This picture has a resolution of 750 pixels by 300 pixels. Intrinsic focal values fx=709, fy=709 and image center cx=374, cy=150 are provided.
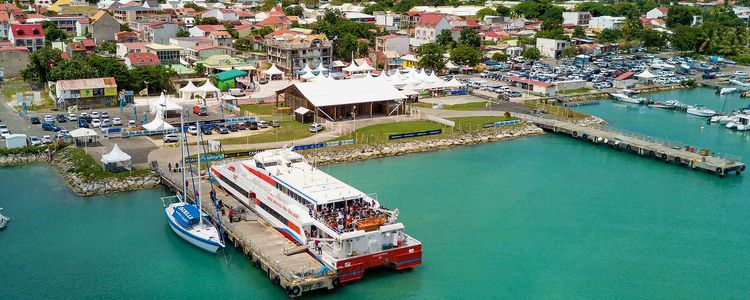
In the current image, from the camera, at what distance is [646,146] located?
45.1 meters

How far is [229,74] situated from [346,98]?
16.4 metres

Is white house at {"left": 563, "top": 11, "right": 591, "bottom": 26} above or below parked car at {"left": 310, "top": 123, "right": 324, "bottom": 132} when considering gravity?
above

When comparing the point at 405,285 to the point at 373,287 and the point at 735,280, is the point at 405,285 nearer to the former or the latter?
the point at 373,287

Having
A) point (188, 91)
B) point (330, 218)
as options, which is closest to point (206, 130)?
point (188, 91)

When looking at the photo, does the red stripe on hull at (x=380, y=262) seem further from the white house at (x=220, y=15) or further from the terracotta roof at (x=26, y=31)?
the white house at (x=220, y=15)

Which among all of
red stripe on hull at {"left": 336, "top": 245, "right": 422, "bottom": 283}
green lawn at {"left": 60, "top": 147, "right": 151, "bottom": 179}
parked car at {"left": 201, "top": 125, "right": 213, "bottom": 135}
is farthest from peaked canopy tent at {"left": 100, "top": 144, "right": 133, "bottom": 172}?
red stripe on hull at {"left": 336, "top": 245, "right": 422, "bottom": 283}

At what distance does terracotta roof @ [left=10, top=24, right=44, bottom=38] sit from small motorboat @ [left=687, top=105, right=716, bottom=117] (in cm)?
6325

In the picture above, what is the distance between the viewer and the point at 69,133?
41.7 metres

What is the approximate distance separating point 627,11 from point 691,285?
110 metres

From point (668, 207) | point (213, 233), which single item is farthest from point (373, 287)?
point (668, 207)

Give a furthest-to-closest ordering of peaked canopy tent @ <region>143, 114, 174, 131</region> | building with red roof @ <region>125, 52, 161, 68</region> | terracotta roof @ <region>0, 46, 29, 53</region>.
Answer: terracotta roof @ <region>0, 46, 29, 53</region>, building with red roof @ <region>125, 52, 161, 68</region>, peaked canopy tent @ <region>143, 114, 174, 131</region>

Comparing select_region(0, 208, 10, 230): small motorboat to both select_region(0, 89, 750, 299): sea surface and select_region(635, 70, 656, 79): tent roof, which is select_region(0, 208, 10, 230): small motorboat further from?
select_region(635, 70, 656, 79): tent roof

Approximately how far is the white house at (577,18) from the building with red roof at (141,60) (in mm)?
75307

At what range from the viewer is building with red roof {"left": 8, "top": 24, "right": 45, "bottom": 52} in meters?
72.6
